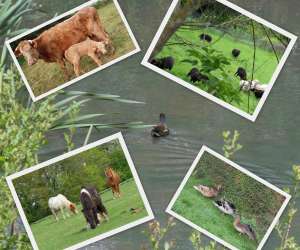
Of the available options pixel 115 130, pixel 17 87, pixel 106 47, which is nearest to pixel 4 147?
pixel 17 87

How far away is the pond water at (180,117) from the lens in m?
1.88

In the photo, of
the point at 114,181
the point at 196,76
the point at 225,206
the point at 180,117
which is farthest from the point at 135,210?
the point at 180,117

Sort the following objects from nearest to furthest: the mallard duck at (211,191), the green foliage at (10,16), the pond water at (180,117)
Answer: the mallard duck at (211,191)
the green foliage at (10,16)
the pond water at (180,117)

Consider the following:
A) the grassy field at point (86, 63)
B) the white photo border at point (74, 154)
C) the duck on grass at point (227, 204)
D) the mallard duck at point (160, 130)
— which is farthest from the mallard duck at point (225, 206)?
the mallard duck at point (160, 130)

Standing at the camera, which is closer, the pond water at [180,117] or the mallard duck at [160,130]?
the pond water at [180,117]

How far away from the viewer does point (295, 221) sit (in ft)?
6.29

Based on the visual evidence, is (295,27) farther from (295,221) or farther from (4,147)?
(4,147)

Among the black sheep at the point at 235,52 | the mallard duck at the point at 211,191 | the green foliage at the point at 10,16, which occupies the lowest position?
the mallard duck at the point at 211,191

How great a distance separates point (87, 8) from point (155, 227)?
1.42 feet

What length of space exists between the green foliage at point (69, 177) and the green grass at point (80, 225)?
2cm

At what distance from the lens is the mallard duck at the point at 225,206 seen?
1.47 meters

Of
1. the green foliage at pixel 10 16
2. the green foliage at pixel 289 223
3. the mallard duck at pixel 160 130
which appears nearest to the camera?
the green foliage at pixel 289 223

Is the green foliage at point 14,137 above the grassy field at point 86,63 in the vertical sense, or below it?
below

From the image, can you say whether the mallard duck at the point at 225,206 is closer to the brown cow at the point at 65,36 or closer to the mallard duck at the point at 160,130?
the brown cow at the point at 65,36
